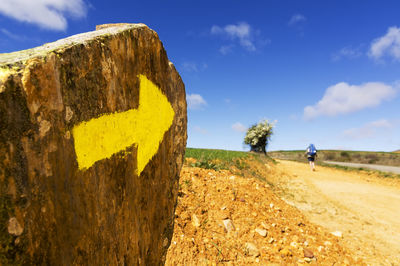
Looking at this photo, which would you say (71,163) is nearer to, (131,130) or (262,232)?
(131,130)

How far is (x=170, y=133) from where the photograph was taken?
277cm

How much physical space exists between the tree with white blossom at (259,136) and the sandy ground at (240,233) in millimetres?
27622

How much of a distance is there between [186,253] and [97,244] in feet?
8.28

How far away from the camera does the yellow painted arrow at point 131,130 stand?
1465mm

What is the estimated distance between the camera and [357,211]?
7242 millimetres

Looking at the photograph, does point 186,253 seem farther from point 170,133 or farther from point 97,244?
point 97,244

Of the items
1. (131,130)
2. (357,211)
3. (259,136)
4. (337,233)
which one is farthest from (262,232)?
(259,136)

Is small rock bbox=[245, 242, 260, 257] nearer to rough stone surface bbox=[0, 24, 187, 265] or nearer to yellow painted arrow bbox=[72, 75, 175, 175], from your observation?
rough stone surface bbox=[0, 24, 187, 265]

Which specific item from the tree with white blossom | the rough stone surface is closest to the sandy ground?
the rough stone surface

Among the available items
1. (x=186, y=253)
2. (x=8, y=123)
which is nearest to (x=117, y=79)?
(x=8, y=123)

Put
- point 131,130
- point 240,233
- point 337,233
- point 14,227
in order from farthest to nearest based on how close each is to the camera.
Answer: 1. point 337,233
2. point 240,233
3. point 131,130
4. point 14,227

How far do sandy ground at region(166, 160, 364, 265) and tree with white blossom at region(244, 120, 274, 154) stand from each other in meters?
27.6

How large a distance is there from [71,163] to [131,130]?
66 centimetres

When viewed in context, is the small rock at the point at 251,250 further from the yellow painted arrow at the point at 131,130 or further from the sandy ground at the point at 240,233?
the yellow painted arrow at the point at 131,130
